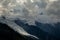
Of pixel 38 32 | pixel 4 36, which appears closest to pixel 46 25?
pixel 38 32

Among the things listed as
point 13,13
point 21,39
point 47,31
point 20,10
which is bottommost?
point 21,39

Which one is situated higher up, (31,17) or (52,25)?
(52,25)

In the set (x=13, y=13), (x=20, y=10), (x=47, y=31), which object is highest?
(x=47, y=31)

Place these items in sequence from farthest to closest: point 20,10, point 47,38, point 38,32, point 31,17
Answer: point 47,38, point 38,32, point 31,17, point 20,10

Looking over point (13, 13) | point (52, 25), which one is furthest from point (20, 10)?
point (52, 25)

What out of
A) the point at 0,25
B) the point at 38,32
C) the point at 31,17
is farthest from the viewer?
the point at 38,32

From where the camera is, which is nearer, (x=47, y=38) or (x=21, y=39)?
(x=21, y=39)

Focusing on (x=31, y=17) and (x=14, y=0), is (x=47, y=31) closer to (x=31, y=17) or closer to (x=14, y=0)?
(x=31, y=17)

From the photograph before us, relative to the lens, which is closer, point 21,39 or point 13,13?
point 21,39

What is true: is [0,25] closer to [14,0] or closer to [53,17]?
[14,0]
